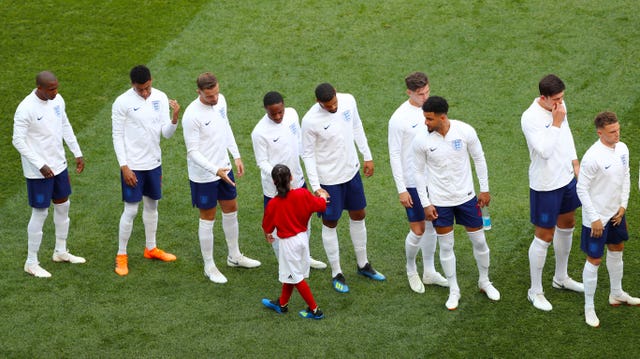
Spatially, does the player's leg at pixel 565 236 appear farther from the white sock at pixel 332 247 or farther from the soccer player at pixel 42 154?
the soccer player at pixel 42 154

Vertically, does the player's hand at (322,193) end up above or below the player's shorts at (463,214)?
above

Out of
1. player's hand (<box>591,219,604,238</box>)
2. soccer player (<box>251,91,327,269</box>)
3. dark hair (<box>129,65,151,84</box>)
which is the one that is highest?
dark hair (<box>129,65,151,84</box>)

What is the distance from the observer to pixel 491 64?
40.0ft

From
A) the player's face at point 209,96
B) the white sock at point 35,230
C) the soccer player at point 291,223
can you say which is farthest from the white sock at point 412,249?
the white sock at point 35,230

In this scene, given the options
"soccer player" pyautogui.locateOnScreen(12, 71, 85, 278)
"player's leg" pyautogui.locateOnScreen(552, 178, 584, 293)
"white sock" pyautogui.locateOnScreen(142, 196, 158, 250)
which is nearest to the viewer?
"player's leg" pyautogui.locateOnScreen(552, 178, 584, 293)

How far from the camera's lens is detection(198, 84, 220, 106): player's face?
8273mm

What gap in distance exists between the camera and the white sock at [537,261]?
801 cm

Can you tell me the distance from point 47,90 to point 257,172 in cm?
297

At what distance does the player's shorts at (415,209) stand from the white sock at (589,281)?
1.42 m

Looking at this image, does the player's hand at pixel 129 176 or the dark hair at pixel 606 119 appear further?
the player's hand at pixel 129 176

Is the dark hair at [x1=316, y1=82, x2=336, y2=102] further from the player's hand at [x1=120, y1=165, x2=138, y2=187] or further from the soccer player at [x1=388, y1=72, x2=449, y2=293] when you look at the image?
the player's hand at [x1=120, y1=165, x2=138, y2=187]

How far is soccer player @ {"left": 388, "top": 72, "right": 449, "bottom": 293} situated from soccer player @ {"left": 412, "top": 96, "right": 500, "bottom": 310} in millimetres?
243

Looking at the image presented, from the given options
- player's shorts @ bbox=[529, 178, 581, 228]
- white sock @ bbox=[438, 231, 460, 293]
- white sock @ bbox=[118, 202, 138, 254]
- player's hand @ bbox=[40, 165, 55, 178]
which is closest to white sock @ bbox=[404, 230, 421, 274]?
white sock @ bbox=[438, 231, 460, 293]

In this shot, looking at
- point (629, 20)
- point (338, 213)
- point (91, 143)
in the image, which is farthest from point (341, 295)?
point (629, 20)
